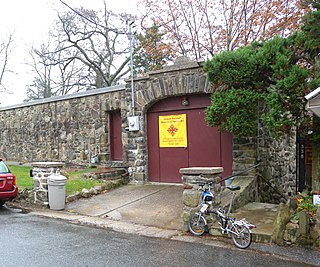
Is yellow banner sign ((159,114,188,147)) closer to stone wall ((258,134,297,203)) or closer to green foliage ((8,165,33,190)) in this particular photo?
stone wall ((258,134,297,203))

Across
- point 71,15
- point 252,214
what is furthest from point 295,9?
point 71,15

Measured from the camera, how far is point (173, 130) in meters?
10.6

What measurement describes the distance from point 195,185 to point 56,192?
408 cm

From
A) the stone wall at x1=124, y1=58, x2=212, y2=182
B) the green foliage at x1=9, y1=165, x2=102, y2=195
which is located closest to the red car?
the green foliage at x1=9, y1=165, x2=102, y2=195

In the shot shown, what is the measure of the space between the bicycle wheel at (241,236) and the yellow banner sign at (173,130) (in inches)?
200

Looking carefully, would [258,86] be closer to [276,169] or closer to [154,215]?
[276,169]

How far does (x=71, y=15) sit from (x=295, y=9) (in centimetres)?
1742

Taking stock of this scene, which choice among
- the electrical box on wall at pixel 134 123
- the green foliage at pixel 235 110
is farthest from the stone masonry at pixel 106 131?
the green foliage at pixel 235 110

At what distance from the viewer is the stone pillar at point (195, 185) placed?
6281 mm

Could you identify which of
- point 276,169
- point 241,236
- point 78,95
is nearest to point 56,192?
point 241,236

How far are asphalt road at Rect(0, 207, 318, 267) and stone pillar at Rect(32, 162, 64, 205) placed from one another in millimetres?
2316

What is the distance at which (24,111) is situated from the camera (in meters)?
17.1

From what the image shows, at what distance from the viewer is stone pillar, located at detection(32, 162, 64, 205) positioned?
352 inches

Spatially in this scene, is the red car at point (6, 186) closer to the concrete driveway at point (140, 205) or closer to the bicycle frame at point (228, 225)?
the concrete driveway at point (140, 205)
